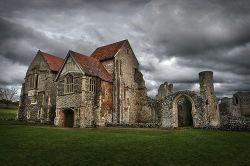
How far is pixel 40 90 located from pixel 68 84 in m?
9.99

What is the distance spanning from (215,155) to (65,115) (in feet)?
82.7

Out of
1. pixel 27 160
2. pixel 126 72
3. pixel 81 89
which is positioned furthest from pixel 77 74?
pixel 27 160

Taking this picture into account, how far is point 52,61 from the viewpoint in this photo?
41.1 metres

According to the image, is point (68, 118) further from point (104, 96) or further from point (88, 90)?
point (104, 96)

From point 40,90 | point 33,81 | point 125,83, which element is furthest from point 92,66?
point 33,81

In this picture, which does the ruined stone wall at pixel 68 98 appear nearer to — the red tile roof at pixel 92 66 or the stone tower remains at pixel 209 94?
the red tile roof at pixel 92 66

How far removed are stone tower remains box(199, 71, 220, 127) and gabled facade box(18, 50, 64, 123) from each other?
23654 mm

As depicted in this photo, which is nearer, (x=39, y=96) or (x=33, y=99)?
(x=39, y=96)

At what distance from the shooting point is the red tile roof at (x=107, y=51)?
3777cm

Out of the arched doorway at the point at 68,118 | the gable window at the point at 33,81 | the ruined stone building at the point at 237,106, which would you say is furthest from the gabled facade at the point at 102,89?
the ruined stone building at the point at 237,106

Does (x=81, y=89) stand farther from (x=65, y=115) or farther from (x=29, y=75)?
(x=29, y=75)

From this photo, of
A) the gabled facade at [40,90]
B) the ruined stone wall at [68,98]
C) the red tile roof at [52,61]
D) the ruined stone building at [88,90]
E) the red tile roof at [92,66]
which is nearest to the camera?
the ruined stone wall at [68,98]

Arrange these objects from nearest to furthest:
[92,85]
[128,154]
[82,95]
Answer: [128,154] < [82,95] < [92,85]

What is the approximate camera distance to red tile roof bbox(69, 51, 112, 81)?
31.9m
